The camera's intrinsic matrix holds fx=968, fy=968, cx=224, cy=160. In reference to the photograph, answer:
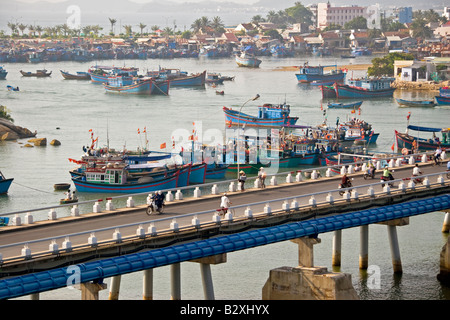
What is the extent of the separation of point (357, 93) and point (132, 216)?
110m

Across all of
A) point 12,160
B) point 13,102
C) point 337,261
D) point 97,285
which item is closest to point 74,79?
point 13,102

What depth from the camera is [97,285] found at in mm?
36406

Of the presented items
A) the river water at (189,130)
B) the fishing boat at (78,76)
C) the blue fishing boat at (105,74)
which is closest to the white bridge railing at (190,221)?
the river water at (189,130)

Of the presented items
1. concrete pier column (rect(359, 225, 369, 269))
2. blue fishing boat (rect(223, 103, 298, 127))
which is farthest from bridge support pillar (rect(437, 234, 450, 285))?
blue fishing boat (rect(223, 103, 298, 127))

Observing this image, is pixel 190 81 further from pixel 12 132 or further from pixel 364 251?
pixel 364 251

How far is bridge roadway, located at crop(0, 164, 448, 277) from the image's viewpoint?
4022cm

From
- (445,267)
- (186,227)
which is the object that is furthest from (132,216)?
(445,267)

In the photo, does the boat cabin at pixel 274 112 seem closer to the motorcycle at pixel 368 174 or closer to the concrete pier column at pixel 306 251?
the motorcycle at pixel 368 174

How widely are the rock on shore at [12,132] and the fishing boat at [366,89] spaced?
5871cm

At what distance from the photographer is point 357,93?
151000 millimetres

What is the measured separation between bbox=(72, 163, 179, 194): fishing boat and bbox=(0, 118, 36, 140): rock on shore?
3146 cm

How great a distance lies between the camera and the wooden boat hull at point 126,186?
73375mm

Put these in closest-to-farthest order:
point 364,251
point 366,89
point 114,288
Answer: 1. point 114,288
2. point 364,251
3. point 366,89

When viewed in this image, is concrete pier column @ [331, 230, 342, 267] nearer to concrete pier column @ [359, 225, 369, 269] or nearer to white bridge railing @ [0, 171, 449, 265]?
concrete pier column @ [359, 225, 369, 269]
